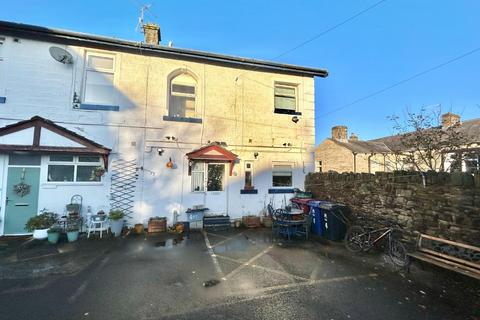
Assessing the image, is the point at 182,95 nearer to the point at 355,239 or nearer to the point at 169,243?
the point at 169,243

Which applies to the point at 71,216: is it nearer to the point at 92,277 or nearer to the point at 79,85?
the point at 92,277

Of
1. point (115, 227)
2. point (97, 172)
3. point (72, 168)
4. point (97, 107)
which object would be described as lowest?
point (115, 227)

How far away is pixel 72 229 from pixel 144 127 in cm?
439

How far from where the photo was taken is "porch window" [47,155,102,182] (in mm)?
8164

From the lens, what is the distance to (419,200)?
6.07 metres

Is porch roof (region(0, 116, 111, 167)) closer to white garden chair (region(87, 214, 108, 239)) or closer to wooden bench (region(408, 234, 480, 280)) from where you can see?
white garden chair (region(87, 214, 108, 239))

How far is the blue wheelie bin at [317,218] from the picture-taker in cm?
812

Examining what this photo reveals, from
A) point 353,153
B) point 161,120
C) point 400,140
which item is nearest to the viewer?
point 161,120

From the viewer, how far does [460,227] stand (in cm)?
508

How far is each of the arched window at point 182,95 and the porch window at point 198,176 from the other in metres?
2.28

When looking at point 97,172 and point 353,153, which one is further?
point 353,153

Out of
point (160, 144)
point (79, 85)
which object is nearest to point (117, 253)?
point (160, 144)

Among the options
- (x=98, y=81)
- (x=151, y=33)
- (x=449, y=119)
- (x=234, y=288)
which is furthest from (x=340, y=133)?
(x=234, y=288)

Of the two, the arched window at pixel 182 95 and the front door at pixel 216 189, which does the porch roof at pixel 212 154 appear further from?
the arched window at pixel 182 95
